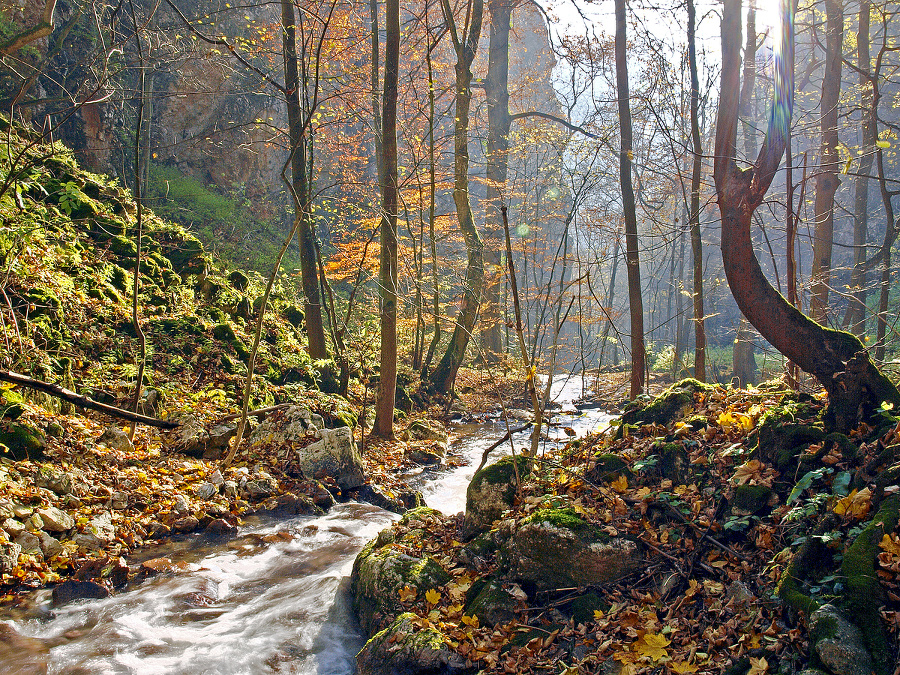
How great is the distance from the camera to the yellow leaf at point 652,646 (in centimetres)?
316

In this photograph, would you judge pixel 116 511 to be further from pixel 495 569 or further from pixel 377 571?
pixel 495 569

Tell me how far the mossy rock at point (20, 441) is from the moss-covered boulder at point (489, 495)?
15.6 ft

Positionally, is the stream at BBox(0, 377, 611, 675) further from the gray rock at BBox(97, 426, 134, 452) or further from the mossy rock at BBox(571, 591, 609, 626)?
the mossy rock at BBox(571, 591, 609, 626)

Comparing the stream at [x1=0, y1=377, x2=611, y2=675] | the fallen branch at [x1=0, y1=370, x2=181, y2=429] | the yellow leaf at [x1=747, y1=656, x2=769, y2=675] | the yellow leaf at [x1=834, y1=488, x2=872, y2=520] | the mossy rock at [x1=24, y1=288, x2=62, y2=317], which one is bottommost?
the stream at [x1=0, y1=377, x2=611, y2=675]

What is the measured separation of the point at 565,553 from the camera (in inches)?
158

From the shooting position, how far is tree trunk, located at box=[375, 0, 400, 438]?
29.1ft

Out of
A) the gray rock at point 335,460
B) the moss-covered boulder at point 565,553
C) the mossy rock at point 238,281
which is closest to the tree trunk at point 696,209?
the gray rock at point 335,460

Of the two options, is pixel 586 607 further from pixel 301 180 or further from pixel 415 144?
pixel 415 144

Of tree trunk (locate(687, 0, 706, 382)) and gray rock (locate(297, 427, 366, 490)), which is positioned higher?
tree trunk (locate(687, 0, 706, 382))

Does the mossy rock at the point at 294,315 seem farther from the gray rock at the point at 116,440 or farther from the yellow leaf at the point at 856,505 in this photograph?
the yellow leaf at the point at 856,505

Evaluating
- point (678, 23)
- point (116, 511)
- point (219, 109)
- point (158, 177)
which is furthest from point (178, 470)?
point (219, 109)

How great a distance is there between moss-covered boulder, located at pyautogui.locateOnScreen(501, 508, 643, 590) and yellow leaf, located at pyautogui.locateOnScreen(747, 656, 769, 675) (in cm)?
110

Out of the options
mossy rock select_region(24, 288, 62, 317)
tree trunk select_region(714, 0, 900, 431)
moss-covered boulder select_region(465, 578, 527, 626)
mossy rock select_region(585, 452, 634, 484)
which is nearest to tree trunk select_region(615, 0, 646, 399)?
tree trunk select_region(714, 0, 900, 431)

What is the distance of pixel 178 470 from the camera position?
23.0 feet
